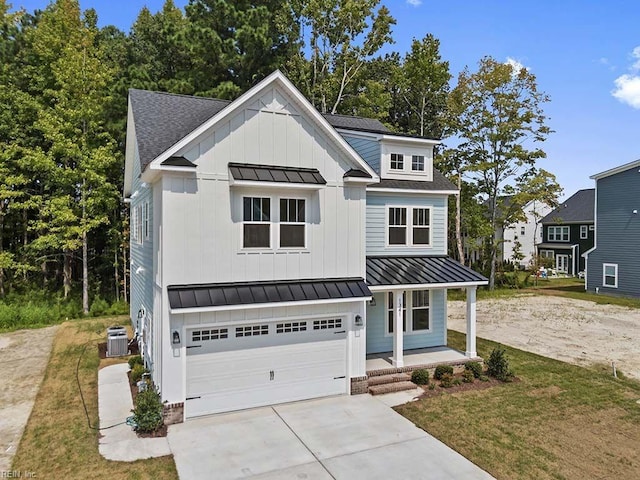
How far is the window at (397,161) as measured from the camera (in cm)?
1490

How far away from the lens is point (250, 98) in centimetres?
1023

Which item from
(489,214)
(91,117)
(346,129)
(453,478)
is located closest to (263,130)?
(346,129)

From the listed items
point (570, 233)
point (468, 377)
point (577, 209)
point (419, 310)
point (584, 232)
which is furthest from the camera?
point (570, 233)

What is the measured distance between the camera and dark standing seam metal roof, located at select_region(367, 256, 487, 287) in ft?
41.5

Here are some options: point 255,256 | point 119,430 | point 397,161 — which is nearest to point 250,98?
point 255,256

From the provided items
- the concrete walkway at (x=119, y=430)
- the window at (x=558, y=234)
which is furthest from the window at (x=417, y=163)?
the window at (x=558, y=234)

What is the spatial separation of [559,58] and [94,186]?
22074 mm

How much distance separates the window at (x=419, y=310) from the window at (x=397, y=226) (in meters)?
1.85

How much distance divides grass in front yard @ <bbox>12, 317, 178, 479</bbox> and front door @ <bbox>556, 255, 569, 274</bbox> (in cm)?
4558

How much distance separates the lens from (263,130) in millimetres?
10555

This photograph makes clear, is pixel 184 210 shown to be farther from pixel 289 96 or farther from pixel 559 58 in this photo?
pixel 559 58

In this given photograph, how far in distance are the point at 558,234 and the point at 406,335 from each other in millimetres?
38782

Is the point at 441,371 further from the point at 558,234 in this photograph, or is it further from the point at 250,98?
the point at 558,234

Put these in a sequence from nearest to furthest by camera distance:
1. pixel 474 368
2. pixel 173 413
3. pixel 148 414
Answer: pixel 148 414 < pixel 173 413 < pixel 474 368
